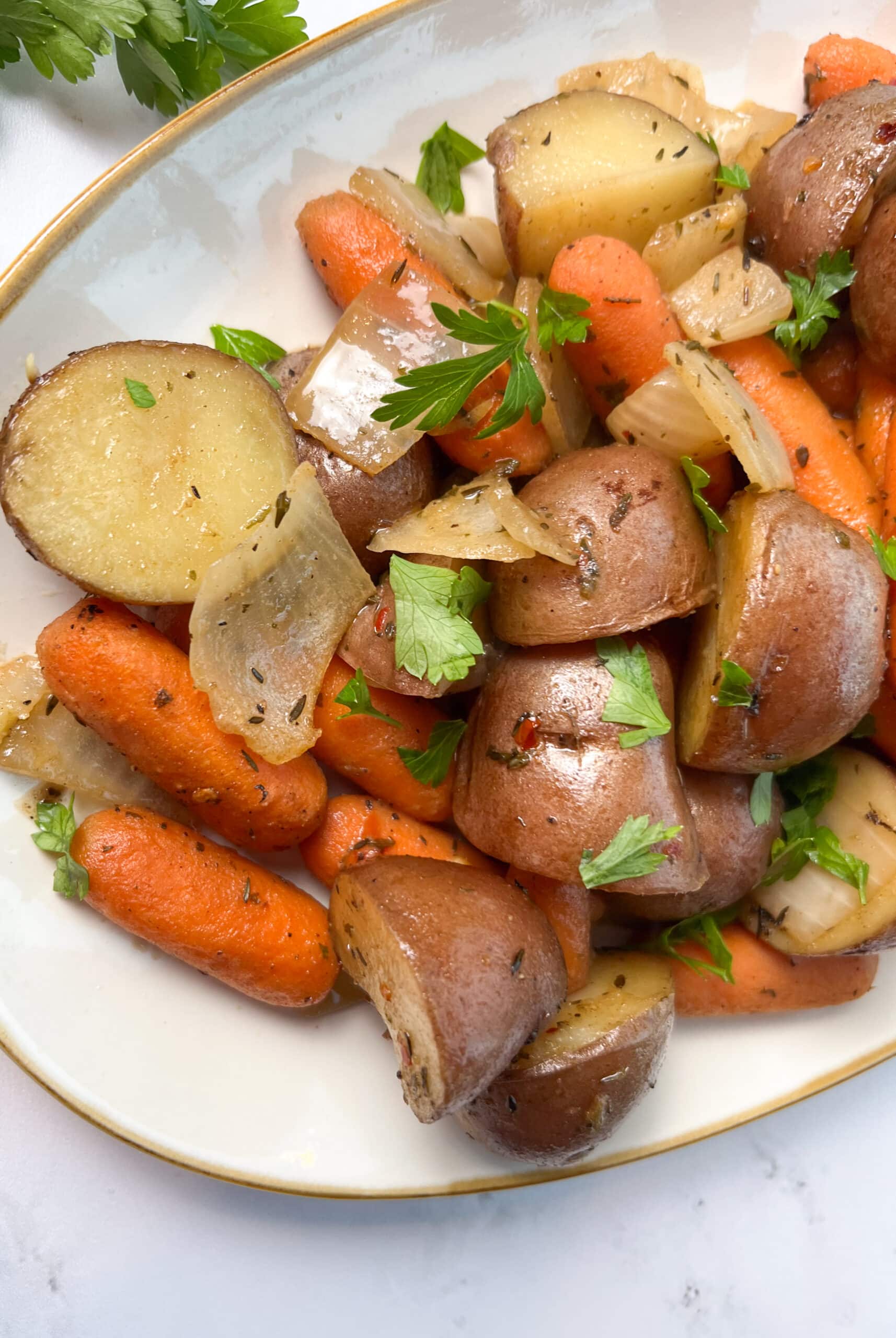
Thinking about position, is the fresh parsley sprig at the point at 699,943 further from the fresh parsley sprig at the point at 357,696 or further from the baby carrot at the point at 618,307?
the baby carrot at the point at 618,307

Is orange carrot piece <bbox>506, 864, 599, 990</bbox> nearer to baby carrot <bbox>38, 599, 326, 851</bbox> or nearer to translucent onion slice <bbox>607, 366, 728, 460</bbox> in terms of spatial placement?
baby carrot <bbox>38, 599, 326, 851</bbox>

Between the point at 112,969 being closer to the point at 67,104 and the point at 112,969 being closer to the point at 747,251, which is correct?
the point at 67,104

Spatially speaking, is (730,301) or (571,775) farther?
(730,301)

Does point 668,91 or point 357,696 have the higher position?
point 668,91

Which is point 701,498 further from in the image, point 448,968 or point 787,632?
point 448,968

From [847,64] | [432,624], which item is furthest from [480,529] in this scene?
[847,64]

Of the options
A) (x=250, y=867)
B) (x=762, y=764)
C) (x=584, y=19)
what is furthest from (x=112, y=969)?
(x=584, y=19)

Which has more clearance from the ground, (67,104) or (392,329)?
(67,104)

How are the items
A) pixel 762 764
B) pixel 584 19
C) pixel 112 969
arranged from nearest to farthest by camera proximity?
pixel 762 764
pixel 112 969
pixel 584 19

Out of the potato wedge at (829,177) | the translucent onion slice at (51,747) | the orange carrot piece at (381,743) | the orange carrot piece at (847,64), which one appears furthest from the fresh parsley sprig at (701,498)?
the translucent onion slice at (51,747)
